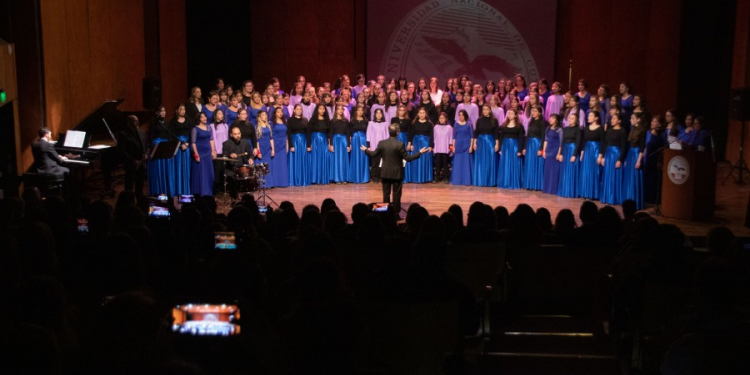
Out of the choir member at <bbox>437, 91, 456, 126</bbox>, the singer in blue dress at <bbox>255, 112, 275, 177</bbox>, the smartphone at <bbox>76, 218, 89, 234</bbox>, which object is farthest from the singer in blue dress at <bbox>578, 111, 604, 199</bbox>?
the smartphone at <bbox>76, 218, 89, 234</bbox>

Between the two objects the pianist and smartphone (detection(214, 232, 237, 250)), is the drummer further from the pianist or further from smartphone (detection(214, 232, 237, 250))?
smartphone (detection(214, 232, 237, 250))

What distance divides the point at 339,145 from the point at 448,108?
2.29 meters

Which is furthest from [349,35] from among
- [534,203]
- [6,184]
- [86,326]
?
[86,326]

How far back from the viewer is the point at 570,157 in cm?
1384

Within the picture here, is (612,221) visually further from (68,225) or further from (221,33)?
(221,33)

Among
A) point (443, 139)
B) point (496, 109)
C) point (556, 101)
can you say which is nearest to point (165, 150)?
point (443, 139)

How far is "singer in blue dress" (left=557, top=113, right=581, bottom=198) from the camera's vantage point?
13.7 m

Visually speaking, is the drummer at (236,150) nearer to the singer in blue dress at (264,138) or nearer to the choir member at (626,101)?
the singer in blue dress at (264,138)

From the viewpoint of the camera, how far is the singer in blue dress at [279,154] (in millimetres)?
14867

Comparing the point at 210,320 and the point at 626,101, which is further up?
the point at 626,101

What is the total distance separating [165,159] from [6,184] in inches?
99.7

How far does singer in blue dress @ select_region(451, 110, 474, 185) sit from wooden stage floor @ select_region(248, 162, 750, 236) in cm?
28

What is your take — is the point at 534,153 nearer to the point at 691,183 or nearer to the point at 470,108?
the point at 470,108

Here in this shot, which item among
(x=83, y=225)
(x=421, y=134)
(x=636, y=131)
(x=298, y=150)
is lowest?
(x=83, y=225)
